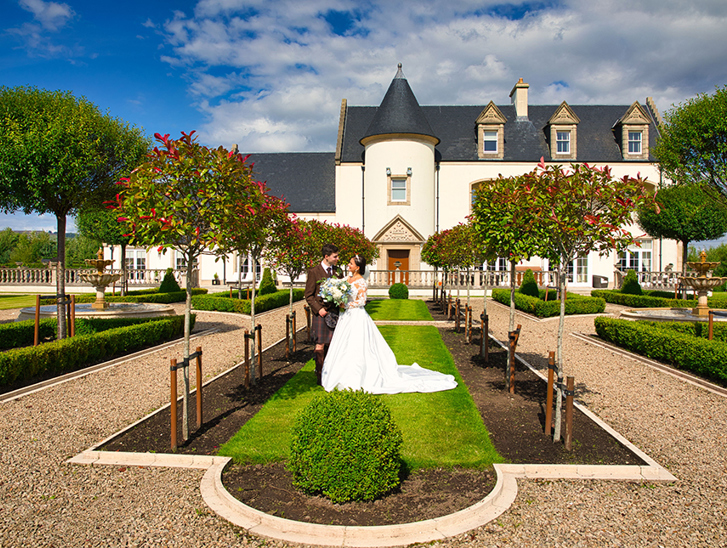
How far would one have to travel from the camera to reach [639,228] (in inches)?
1089

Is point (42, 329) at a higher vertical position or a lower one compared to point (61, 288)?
lower

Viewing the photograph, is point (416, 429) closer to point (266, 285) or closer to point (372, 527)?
point (372, 527)

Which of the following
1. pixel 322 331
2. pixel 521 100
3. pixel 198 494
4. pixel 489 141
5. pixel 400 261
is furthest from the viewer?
pixel 521 100

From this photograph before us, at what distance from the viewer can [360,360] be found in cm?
724

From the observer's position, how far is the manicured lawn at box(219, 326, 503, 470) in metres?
4.96

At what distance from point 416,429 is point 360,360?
1.75 m

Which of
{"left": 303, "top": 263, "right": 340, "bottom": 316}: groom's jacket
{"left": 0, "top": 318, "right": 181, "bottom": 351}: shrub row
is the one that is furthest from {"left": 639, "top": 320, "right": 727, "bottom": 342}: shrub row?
{"left": 0, "top": 318, "right": 181, "bottom": 351}: shrub row

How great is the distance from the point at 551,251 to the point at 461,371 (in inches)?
136

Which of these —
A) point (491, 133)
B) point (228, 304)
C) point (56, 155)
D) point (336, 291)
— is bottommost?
point (228, 304)

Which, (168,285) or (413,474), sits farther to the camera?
(168,285)

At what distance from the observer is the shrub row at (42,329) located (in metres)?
10.3

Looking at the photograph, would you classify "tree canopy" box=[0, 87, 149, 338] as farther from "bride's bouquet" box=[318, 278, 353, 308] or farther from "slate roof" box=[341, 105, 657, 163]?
"slate roof" box=[341, 105, 657, 163]

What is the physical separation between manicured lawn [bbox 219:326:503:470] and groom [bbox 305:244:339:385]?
680 millimetres

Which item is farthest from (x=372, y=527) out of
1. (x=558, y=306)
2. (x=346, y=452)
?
(x=558, y=306)
